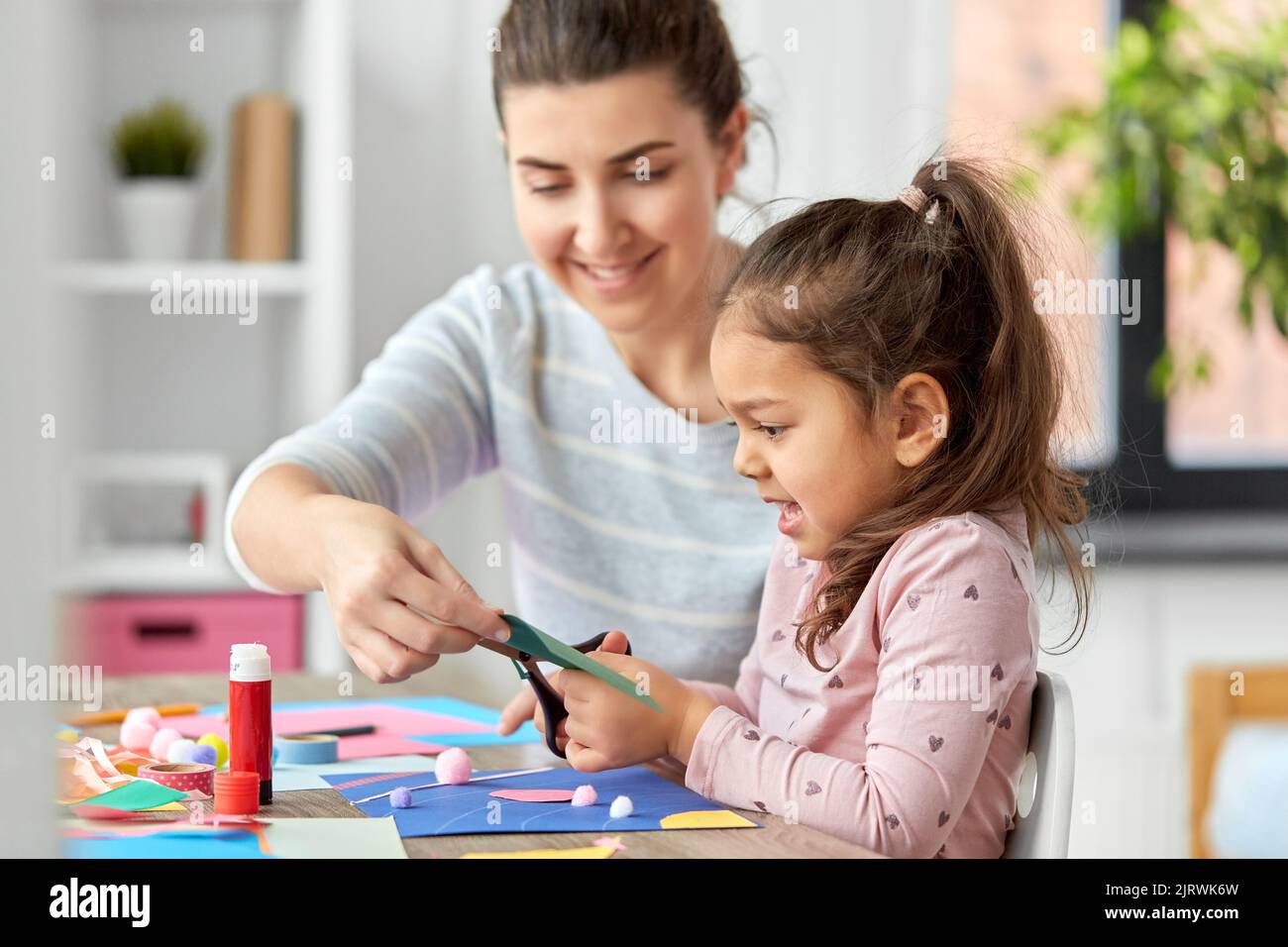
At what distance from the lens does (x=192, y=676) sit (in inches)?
55.7

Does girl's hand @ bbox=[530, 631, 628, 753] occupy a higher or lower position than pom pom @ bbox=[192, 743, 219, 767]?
higher

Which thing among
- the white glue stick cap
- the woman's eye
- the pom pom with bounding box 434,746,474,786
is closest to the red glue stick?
the white glue stick cap

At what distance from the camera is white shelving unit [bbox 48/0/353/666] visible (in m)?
2.09

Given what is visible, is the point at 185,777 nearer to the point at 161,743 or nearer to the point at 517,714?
the point at 161,743

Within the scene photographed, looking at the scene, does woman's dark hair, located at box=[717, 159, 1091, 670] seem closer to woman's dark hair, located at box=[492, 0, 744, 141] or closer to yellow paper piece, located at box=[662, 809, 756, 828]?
yellow paper piece, located at box=[662, 809, 756, 828]

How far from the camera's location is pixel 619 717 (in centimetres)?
85

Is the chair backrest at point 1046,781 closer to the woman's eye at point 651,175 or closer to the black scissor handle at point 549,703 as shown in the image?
the black scissor handle at point 549,703

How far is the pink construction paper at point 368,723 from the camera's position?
996 millimetres

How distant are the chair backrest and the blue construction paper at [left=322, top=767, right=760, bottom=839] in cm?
18

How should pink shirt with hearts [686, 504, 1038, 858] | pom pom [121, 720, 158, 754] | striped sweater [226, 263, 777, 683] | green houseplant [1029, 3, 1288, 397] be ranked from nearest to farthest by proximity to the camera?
pink shirt with hearts [686, 504, 1038, 858], pom pom [121, 720, 158, 754], striped sweater [226, 263, 777, 683], green houseplant [1029, 3, 1288, 397]

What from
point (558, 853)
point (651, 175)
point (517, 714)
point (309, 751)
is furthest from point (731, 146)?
point (558, 853)

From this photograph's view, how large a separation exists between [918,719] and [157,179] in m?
1.76
